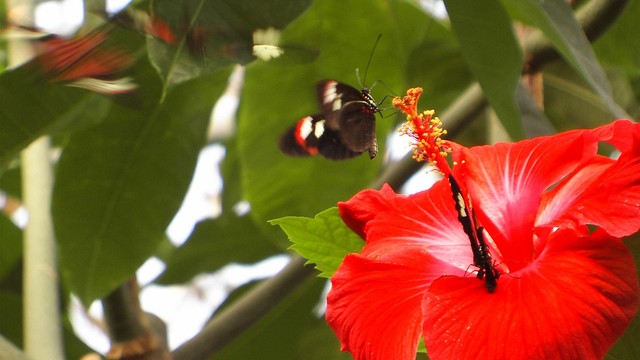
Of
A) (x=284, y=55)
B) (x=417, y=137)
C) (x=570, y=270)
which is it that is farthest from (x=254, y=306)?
(x=570, y=270)

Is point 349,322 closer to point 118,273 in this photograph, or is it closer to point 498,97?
point 498,97

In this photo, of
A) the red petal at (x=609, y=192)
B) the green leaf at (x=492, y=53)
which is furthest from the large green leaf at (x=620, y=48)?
the red petal at (x=609, y=192)

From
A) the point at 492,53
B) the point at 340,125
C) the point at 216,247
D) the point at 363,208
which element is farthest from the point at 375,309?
the point at 216,247

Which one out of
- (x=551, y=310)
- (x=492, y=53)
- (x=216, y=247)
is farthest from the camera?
(x=216, y=247)

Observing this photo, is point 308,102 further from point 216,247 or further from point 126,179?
point 216,247

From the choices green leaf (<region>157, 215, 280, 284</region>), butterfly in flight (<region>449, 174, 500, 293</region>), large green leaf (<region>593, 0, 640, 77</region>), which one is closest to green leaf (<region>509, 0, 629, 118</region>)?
butterfly in flight (<region>449, 174, 500, 293</region>)

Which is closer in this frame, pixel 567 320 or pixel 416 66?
pixel 567 320
